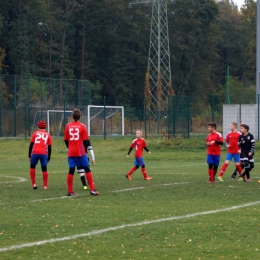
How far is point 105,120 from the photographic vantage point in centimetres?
4334

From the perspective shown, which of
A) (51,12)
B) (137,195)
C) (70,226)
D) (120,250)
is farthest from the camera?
(51,12)

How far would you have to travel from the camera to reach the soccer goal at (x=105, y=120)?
45062mm

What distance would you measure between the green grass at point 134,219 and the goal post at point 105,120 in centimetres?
2441

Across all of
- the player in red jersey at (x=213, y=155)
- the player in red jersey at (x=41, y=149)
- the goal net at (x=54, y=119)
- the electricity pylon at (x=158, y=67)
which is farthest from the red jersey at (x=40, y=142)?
the electricity pylon at (x=158, y=67)

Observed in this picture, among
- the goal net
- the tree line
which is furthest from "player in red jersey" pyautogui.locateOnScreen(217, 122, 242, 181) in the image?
the tree line

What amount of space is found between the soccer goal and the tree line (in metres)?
18.7

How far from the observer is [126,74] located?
79.8 m

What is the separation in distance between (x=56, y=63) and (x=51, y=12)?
216 inches

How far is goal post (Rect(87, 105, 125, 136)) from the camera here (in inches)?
1774

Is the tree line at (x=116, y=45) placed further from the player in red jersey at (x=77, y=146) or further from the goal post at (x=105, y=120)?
the player in red jersey at (x=77, y=146)

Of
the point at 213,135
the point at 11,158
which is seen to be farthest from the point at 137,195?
the point at 11,158

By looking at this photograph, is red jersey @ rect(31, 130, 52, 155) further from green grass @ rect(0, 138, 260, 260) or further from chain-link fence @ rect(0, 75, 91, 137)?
chain-link fence @ rect(0, 75, 91, 137)

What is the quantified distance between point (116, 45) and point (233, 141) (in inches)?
2436

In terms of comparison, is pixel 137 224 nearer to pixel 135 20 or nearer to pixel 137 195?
pixel 137 195
